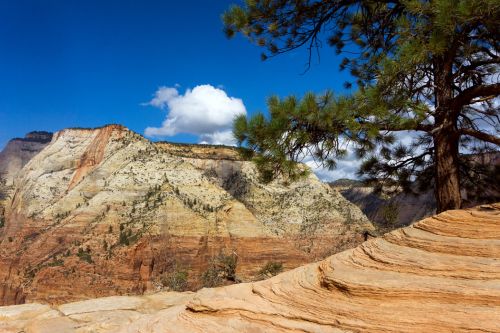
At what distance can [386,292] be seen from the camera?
16.1ft

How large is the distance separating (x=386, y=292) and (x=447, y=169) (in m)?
3.82

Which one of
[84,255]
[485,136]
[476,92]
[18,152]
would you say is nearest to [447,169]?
[485,136]

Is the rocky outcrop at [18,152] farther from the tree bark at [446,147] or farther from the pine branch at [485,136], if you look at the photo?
the pine branch at [485,136]

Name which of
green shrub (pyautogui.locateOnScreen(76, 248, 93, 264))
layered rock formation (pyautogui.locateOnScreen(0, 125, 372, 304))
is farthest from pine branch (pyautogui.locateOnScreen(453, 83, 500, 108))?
green shrub (pyautogui.locateOnScreen(76, 248, 93, 264))

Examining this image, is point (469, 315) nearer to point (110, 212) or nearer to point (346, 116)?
point (346, 116)

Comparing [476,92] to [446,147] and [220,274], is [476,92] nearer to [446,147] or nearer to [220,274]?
[446,147]

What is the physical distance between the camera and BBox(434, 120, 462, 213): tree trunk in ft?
25.4

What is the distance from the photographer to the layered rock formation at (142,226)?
Answer: 55.0 m

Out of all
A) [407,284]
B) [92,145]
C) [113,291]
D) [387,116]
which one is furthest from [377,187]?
[92,145]

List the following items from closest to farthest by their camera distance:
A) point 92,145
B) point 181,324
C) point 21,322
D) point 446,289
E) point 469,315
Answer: point 469,315 → point 446,289 → point 181,324 → point 21,322 → point 92,145

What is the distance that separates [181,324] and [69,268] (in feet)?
174

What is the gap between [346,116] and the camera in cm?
715

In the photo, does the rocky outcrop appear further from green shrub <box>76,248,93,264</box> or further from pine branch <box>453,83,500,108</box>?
pine branch <box>453,83,500,108</box>

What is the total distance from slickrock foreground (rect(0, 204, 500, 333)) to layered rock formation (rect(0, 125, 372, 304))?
43.0 m
